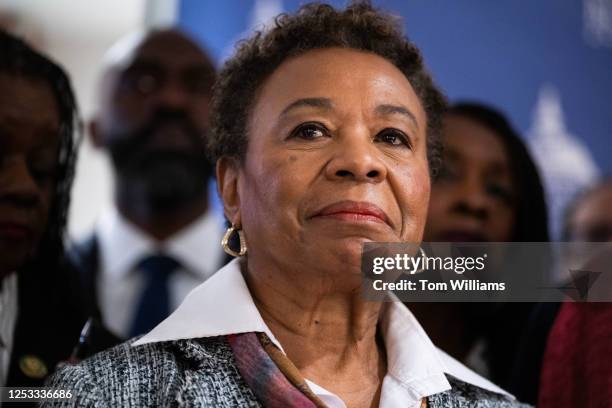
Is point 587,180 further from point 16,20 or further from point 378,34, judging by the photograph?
point 16,20

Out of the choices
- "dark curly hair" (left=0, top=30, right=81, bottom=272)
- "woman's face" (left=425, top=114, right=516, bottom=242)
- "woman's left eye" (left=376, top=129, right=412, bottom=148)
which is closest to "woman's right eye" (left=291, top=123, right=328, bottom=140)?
"woman's left eye" (left=376, top=129, right=412, bottom=148)

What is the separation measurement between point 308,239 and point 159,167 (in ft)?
5.12

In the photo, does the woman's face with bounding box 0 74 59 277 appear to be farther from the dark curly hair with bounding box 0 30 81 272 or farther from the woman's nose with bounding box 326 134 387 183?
the woman's nose with bounding box 326 134 387 183

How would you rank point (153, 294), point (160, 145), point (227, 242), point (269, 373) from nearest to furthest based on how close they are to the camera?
point (269, 373), point (227, 242), point (153, 294), point (160, 145)

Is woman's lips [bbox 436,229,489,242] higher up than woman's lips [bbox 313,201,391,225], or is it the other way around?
woman's lips [bbox 436,229,489,242]

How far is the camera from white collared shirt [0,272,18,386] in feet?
5.76

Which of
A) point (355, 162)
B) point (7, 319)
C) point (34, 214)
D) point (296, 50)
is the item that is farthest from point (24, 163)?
point (355, 162)

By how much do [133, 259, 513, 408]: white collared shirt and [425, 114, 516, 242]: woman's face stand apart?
2.07ft

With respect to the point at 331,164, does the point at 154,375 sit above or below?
below

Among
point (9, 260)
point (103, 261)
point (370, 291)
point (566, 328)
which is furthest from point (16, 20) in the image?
point (566, 328)

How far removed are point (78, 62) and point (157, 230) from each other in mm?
809

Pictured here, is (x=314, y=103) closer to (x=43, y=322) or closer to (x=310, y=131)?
(x=310, y=131)

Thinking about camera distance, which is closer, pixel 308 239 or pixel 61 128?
pixel 308 239

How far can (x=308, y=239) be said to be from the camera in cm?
151
